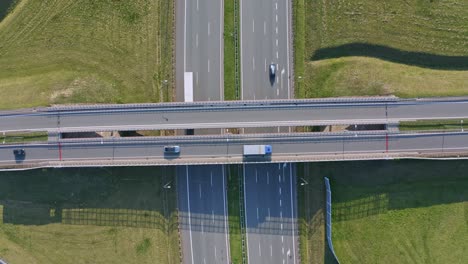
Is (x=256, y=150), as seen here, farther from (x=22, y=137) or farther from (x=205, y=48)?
(x=22, y=137)

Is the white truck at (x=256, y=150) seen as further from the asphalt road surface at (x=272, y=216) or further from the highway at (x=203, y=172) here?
the highway at (x=203, y=172)

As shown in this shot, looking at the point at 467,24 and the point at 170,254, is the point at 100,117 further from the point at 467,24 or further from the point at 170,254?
the point at 467,24

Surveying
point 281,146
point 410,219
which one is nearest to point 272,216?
point 281,146

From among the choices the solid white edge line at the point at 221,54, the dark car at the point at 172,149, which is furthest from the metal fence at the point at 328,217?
the dark car at the point at 172,149

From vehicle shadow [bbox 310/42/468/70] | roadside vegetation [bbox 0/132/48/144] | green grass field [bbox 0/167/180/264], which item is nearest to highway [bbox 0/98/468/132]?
roadside vegetation [bbox 0/132/48/144]

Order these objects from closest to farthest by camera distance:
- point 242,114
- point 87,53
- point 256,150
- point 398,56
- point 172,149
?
point 256,150 < point 172,149 < point 242,114 < point 398,56 < point 87,53

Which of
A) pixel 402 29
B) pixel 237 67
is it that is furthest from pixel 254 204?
pixel 402 29
